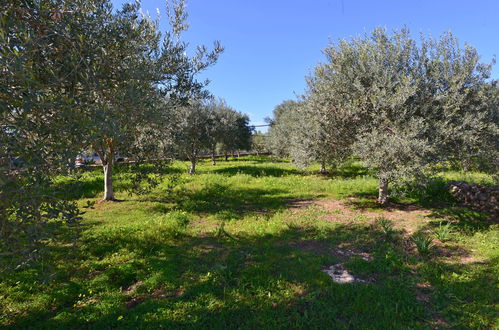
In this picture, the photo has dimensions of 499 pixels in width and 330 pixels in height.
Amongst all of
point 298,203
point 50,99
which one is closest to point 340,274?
point 50,99

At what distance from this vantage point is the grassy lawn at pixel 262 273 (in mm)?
4902

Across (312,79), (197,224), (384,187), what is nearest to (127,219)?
(197,224)

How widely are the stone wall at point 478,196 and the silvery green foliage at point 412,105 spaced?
2.47 metres

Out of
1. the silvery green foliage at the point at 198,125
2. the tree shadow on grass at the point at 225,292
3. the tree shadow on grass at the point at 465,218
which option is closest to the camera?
the tree shadow on grass at the point at 225,292

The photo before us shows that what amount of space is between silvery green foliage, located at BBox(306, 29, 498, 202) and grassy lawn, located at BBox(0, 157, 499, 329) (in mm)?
2560

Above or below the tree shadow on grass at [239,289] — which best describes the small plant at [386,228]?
above

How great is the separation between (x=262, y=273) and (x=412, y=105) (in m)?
8.67

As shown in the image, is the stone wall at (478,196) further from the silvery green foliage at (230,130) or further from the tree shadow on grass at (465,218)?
the silvery green foliage at (230,130)

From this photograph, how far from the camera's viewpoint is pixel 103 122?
13.8ft

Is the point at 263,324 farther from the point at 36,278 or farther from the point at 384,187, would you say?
the point at 384,187

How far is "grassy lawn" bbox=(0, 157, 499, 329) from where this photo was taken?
193 inches

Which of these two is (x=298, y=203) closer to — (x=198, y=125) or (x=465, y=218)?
(x=465, y=218)

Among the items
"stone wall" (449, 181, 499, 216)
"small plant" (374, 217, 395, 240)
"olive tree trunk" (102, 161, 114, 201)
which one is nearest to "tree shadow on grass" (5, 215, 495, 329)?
"small plant" (374, 217, 395, 240)

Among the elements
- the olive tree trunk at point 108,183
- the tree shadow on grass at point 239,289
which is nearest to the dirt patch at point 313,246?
the tree shadow on grass at point 239,289
